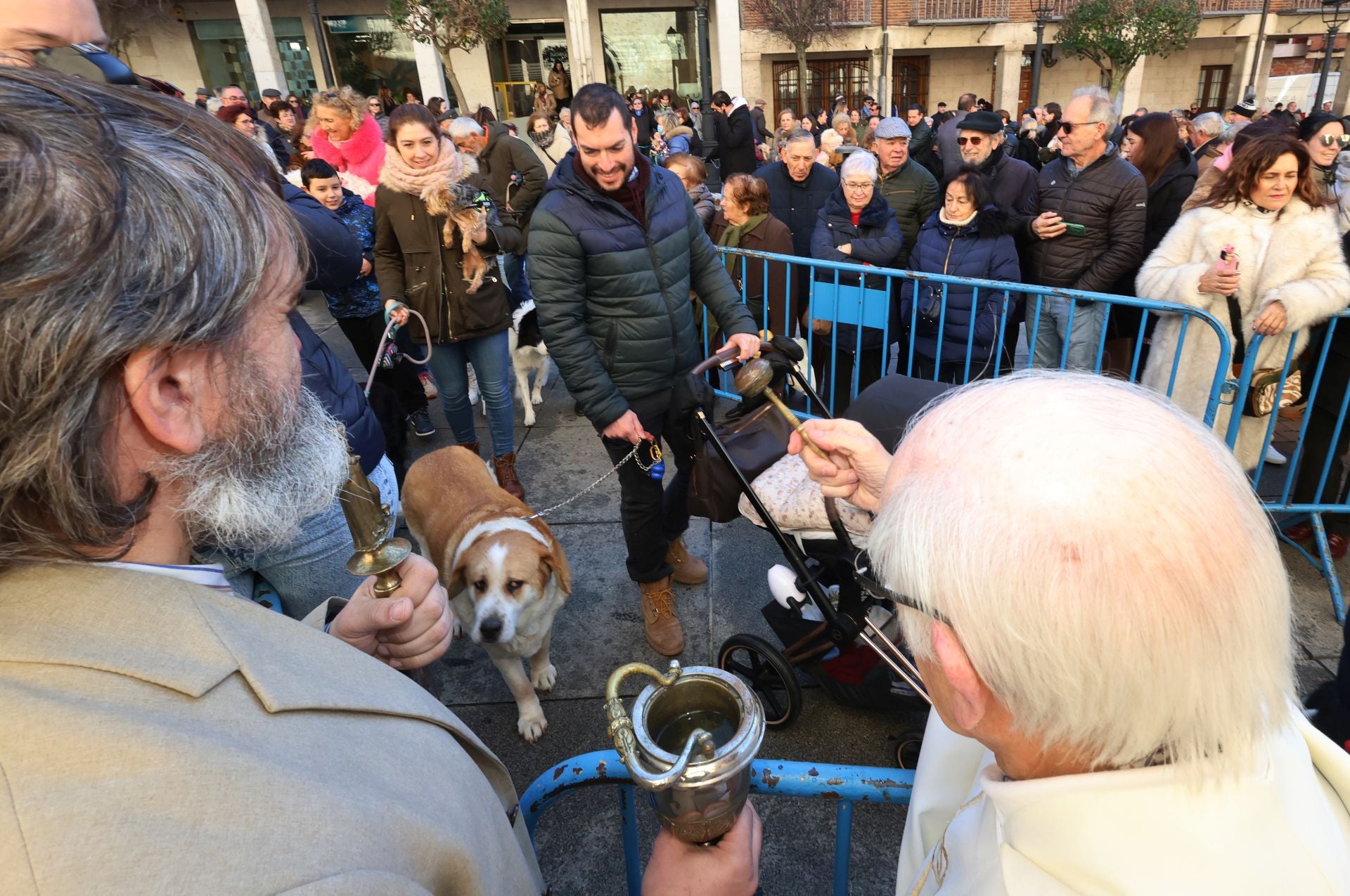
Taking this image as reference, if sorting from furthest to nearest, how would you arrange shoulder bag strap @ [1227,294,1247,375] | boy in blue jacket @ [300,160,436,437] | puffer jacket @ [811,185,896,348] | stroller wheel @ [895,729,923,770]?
1. puffer jacket @ [811,185,896,348]
2. boy in blue jacket @ [300,160,436,437]
3. shoulder bag strap @ [1227,294,1247,375]
4. stroller wheel @ [895,729,923,770]

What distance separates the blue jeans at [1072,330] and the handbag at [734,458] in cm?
245

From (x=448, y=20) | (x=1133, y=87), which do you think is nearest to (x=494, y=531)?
(x=448, y=20)

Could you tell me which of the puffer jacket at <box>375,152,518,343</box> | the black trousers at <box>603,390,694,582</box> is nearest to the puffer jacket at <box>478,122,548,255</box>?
the puffer jacket at <box>375,152,518,343</box>

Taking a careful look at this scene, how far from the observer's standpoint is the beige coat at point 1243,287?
3463 mm

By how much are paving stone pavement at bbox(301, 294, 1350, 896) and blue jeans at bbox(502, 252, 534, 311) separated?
5.00 feet

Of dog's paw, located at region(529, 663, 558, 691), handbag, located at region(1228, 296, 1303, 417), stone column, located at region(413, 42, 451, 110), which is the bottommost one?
dog's paw, located at region(529, 663, 558, 691)

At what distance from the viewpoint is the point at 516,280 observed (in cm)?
620

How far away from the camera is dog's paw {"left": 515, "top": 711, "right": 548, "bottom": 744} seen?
2.97 metres

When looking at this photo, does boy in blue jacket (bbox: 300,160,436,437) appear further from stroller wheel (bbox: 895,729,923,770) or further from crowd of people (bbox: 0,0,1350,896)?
stroller wheel (bbox: 895,729,923,770)

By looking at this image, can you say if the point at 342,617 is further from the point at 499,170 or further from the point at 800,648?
the point at 499,170

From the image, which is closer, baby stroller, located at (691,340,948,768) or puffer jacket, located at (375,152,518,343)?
baby stroller, located at (691,340,948,768)

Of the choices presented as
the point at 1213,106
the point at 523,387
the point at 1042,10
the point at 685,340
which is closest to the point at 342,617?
the point at 685,340

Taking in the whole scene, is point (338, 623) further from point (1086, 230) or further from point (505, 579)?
point (1086, 230)

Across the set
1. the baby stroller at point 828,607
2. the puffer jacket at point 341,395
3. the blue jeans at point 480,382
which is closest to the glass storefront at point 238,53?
the blue jeans at point 480,382
